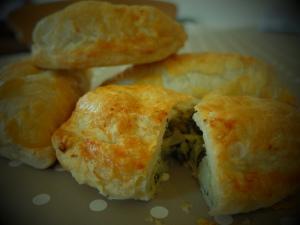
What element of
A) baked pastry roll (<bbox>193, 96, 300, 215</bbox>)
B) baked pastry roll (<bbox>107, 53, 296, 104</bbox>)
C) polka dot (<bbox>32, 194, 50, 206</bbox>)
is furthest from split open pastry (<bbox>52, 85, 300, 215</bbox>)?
baked pastry roll (<bbox>107, 53, 296, 104</bbox>)

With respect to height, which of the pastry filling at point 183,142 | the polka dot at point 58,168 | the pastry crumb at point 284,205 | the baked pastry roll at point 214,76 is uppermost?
the baked pastry roll at point 214,76

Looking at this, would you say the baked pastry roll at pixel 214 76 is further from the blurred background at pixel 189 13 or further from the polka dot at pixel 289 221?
the polka dot at pixel 289 221

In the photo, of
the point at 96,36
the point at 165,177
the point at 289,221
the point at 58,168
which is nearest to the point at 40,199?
the point at 58,168

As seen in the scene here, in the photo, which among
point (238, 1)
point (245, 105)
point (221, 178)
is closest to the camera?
point (221, 178)

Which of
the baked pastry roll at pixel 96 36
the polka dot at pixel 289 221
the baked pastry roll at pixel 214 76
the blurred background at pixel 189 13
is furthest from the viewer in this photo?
the baked pastry roll at pixel 214 76

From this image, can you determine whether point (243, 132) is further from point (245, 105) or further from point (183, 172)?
point (183, 172)

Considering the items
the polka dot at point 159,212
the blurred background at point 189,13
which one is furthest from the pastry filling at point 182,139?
the blurred background at point 189,13

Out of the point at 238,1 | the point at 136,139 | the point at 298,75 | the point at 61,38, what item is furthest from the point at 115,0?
the point at 298,75
